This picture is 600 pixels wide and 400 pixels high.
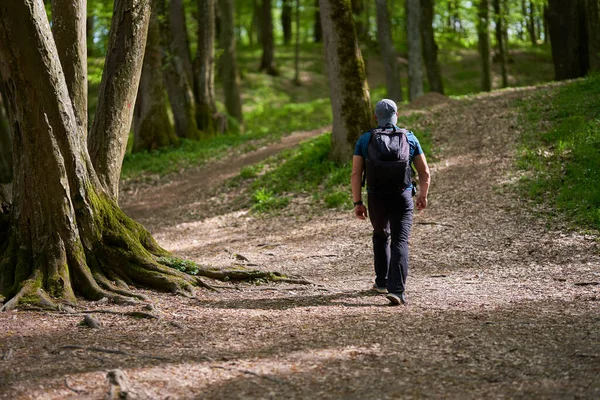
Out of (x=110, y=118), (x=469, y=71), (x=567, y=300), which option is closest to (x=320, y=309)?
(x=567, y=300)

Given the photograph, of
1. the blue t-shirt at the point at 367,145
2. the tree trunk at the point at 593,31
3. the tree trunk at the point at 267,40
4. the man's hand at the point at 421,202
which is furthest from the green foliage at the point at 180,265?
the tree trunk at the point at 267,40

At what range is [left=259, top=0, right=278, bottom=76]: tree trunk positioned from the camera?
34.6m

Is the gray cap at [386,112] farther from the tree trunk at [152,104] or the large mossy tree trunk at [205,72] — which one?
the large mossy tree trunk at [205,72]

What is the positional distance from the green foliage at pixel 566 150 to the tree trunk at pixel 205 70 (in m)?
10.3


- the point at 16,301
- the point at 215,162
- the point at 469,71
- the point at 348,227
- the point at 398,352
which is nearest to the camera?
the point at 398,352

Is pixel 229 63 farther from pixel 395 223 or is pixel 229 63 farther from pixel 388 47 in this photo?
pixel 395 223

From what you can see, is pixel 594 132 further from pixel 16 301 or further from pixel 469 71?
pixel 469 71

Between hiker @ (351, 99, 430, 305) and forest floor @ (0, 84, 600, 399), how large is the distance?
1.50 ft

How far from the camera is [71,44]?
7.37 m

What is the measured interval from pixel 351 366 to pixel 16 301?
3.30m

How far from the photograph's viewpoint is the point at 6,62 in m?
6.54

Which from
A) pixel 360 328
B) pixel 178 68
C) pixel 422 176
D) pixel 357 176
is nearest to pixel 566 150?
pixel 422 176

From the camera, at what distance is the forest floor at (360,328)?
467cm

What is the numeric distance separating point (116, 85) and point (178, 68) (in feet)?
45.6
